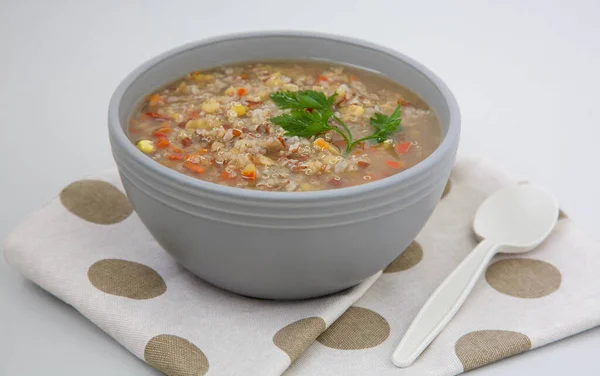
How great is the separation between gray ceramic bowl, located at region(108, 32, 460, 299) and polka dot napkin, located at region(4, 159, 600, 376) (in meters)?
0.14

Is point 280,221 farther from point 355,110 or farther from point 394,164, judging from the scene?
point 355,110

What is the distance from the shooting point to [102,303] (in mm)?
3441

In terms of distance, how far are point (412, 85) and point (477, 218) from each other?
2.11 feet

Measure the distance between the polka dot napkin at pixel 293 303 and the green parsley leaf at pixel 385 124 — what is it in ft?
1.88

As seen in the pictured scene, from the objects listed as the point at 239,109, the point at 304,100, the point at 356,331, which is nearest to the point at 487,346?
the point at 356,331

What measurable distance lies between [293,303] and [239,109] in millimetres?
798

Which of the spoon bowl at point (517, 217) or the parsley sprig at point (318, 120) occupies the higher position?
the parsley sprig at point (318, 120)

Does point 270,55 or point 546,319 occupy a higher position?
point 270,55

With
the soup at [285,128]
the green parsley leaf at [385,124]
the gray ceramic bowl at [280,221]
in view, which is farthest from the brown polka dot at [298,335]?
the green parsley leaf at [385,124]

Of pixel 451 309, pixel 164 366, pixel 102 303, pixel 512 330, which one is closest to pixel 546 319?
pixel 512 330

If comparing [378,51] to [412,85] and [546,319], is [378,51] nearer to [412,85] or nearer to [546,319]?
[412,85]

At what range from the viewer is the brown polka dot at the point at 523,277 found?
371cm

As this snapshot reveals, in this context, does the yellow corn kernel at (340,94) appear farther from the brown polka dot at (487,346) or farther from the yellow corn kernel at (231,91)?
the brown polka dot at (487,346)

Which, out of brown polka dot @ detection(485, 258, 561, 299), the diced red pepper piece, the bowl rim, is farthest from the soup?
brown polka dot @ detection(485, 258, 561, 299)
